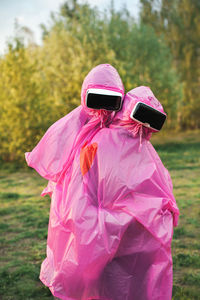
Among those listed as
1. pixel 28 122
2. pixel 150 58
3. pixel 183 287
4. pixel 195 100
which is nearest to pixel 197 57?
pixel 195 100

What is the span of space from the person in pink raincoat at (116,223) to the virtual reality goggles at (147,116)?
2.7 inches

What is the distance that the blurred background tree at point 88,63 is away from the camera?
12664mm

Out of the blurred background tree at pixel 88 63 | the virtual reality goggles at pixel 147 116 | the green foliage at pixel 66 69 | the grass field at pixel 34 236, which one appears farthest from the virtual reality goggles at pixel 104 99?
the green foliage at pixel 66 69

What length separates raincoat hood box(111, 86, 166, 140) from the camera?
2742 millimetres

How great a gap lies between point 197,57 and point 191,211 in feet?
66.5

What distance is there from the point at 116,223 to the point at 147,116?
823 mm

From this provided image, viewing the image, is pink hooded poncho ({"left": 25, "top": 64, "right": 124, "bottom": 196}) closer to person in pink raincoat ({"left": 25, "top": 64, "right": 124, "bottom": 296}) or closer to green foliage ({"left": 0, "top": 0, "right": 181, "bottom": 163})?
person in pink raincoat ({"left": 25, "top": 64, "right": 124, "bottom": 296})

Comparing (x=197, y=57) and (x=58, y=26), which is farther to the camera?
(x=197, y=57)

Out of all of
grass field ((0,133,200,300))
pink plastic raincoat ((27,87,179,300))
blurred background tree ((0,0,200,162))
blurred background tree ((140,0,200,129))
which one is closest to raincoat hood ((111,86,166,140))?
pink plastic raincoat ((27,87,179,300))

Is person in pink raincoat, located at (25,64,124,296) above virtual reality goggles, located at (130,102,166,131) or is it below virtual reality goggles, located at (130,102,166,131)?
below

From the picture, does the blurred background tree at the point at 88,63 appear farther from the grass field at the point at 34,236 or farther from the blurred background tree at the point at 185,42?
the grass field at the point at 34,236

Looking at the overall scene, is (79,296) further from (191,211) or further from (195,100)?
(195,100)

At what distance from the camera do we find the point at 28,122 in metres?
12.5

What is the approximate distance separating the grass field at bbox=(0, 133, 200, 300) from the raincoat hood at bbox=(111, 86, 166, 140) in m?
2.10
